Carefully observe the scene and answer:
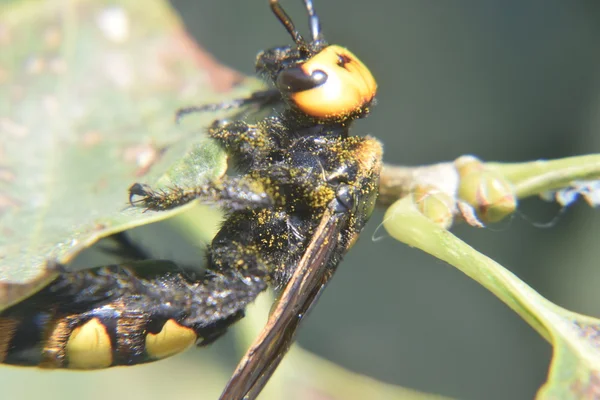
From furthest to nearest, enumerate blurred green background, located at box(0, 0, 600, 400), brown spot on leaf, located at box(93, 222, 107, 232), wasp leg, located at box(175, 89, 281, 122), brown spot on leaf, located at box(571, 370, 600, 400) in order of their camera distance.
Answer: blurred green background, located at box(0, 0, 600, 400) → wasp leg, located at box(175, 89, 281, 122) → brown spot on leaf, located at box(93, 222, 107, 232) → brown spot on leaf, located at box(571, 370, 600, 400)

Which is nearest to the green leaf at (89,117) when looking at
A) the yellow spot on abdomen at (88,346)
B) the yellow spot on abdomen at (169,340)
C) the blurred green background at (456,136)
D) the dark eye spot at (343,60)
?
the yellow spot on abdomen at (88,346)

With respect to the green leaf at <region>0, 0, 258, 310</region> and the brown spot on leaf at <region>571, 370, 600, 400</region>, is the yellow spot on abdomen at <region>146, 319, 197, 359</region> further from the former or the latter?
the brown spot on leaf at <region>571, 370, 600, 400</region>

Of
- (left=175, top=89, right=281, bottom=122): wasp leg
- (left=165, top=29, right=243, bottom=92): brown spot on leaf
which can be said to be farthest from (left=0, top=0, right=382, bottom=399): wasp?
(left=165, top=29, right=243, bottom=92): brown spot on leaf

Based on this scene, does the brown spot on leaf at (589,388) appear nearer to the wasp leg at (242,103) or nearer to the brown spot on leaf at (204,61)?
the wasp leg at (242,103)

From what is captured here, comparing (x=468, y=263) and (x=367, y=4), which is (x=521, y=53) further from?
(x=468, y=263)

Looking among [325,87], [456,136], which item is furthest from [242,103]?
[456,136]
